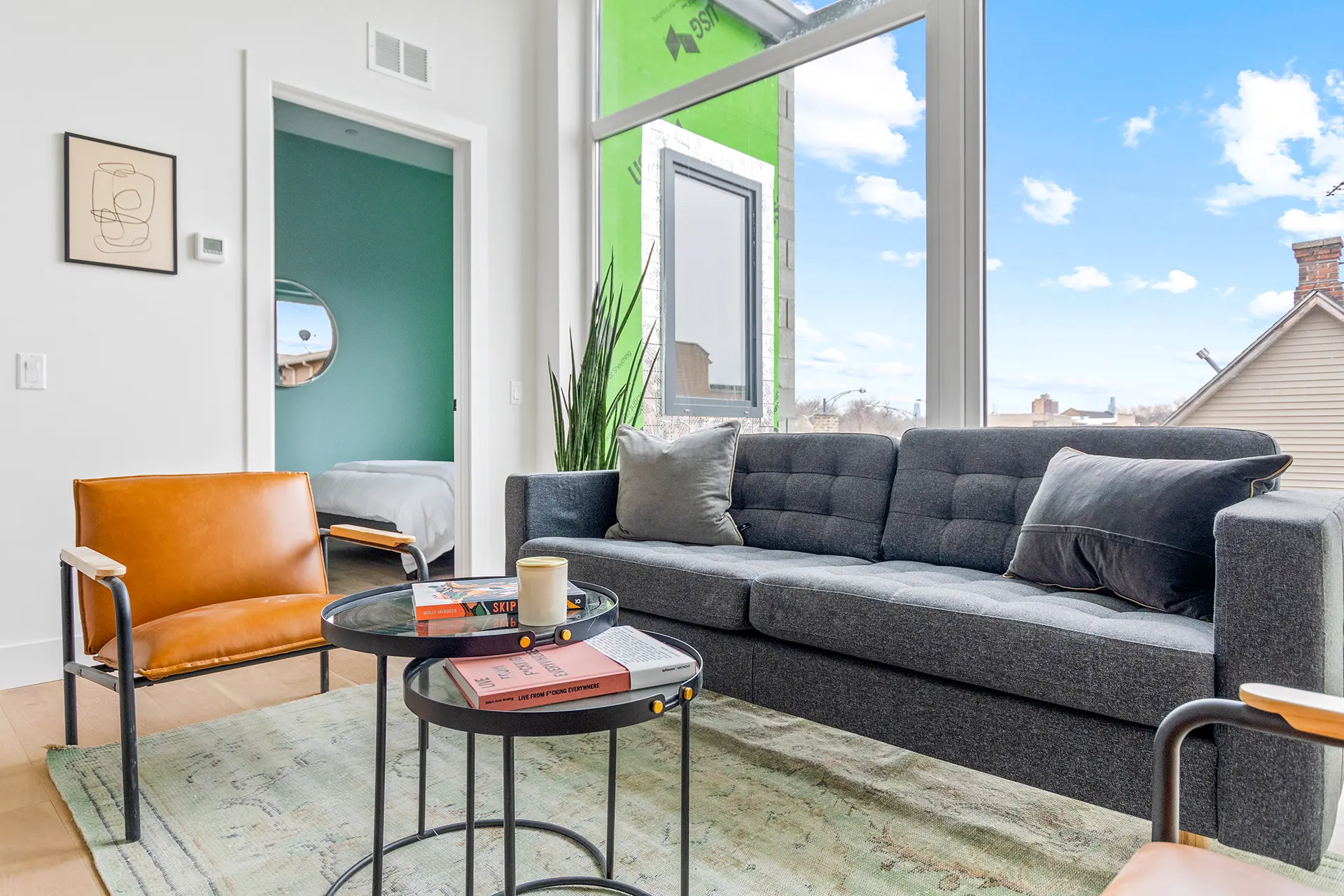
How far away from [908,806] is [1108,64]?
2310mm

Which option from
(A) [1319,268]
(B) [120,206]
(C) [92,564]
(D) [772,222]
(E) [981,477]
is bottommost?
(C) [92,564]

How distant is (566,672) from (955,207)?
2.32m

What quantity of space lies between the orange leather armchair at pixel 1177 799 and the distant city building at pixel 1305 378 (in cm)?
166

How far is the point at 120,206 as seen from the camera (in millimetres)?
2844

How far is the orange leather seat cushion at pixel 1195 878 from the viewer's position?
74 cm

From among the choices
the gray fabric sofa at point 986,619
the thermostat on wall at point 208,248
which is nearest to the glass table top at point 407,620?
the gray fabric sofa at point 986,619

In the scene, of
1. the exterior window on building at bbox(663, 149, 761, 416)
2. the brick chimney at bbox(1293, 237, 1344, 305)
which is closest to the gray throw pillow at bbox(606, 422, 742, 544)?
the exterior window on building at bbox(663, 149, 761, 416)

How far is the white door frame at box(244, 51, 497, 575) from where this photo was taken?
3156 millimetres

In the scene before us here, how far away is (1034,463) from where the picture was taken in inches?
85.8

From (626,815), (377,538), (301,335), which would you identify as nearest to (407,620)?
(626,815)

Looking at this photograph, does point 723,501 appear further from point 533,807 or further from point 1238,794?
point 1238,794

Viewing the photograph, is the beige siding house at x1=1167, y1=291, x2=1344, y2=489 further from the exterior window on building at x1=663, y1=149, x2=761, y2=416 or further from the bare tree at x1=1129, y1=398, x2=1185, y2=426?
the exterior window on building at x1=663, y1=149, x2=761, y2=416

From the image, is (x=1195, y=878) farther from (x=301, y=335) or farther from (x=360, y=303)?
(x=360, y=303)

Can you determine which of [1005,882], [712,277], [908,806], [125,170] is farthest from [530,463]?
[1005,882]
